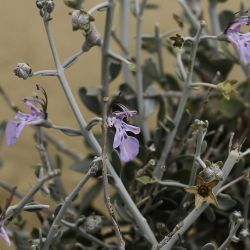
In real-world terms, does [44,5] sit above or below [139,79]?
above

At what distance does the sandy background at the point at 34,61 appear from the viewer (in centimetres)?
91

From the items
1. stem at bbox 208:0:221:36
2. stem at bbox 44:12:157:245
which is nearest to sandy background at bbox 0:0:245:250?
stem at bbox 208:0:221:36

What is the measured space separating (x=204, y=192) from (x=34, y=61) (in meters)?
0.59

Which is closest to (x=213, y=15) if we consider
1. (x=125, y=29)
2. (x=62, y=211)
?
(x=125, y=29)

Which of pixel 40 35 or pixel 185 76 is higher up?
pixel 185 76

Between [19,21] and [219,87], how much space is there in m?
0.58

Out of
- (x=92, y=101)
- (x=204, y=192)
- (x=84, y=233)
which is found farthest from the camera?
(x=92, y=101)

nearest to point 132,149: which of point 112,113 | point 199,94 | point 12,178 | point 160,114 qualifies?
point 112,113

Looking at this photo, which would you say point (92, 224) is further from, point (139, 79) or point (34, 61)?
point (34, 61)

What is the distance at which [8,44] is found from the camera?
96 centimetres

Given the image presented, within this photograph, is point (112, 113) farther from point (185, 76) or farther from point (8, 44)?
point (8, 44)

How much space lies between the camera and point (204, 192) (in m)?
0.41

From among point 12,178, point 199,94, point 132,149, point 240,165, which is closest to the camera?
point 132,149

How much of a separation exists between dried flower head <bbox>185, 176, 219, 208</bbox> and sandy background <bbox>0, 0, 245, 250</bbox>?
50cm
